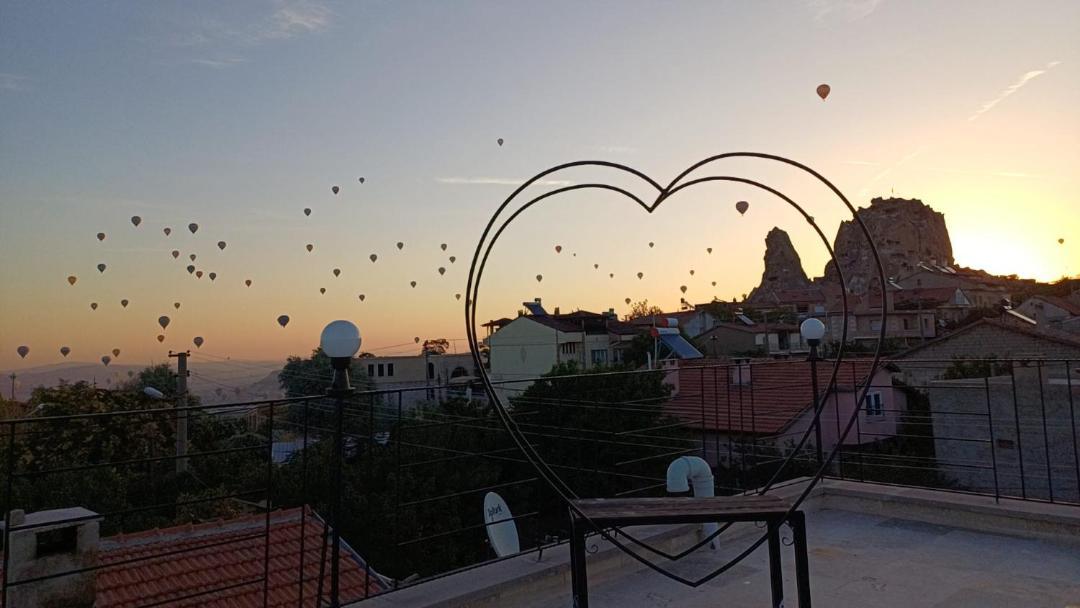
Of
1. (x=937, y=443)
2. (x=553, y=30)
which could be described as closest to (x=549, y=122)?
(x=553, y=30)

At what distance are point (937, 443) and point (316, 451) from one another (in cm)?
1633

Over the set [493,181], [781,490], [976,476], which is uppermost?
[493,181]

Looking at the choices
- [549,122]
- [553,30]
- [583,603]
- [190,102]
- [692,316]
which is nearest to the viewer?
[583,603]

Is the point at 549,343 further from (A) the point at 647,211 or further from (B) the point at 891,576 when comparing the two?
(A) the point at 647,211

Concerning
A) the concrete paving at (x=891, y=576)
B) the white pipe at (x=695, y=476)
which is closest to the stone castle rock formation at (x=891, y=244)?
the concrete paving at (x=891, y=576)

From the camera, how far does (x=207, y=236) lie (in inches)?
615

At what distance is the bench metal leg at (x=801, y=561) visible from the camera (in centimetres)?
198

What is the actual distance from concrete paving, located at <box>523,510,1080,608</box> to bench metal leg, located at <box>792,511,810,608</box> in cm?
62

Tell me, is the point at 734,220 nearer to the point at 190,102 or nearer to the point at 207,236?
the point at 190,102

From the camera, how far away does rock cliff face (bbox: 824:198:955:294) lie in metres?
85.1

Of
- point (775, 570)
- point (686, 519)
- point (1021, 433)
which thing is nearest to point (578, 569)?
point (686, 519)

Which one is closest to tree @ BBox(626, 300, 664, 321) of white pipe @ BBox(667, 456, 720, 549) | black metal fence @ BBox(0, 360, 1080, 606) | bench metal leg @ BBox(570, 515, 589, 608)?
black metal fence @ BBox(0, 360, 1080, 606)

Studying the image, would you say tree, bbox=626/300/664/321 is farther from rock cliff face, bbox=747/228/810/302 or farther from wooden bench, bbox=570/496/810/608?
wooden bench, bbox=570/496/810/608

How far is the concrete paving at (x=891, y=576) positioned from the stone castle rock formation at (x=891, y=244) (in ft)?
290
